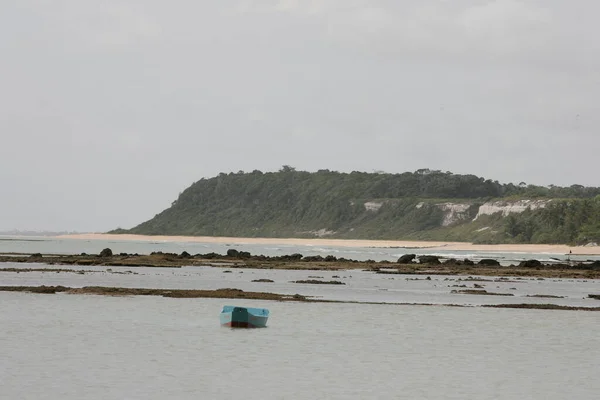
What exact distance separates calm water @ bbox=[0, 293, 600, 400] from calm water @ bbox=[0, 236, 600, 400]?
5cm

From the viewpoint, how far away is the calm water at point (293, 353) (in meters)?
27.7

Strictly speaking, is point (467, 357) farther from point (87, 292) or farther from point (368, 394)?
point (87, 292)

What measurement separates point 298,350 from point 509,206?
15935cm

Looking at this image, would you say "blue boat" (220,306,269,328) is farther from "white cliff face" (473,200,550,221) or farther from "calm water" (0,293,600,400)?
"white cliff face" (473,200,550,221)

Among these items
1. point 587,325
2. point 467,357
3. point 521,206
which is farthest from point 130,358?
point 521,206

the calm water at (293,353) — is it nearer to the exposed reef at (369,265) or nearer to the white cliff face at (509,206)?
the exposed reef at (369,265)

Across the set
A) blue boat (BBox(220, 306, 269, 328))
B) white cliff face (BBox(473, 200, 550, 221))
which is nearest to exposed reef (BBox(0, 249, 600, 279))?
blue boat (BBox(220, 306, 269, 328))

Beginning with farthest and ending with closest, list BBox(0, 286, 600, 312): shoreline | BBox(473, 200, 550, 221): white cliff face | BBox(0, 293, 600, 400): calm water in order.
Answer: BBox(473, 200, 550, 221): white cliff face, BBox(0, 286, 600, 312): shoreline, BBox(0, 293, 600, 400): calm water

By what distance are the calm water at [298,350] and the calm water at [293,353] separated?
0.05 metres

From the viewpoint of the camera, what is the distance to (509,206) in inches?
7510

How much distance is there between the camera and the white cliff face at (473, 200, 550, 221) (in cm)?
18454

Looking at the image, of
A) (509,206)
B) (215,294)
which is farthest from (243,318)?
(509,206)

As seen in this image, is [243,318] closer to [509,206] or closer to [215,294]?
[215,294]

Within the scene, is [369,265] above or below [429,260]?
below
